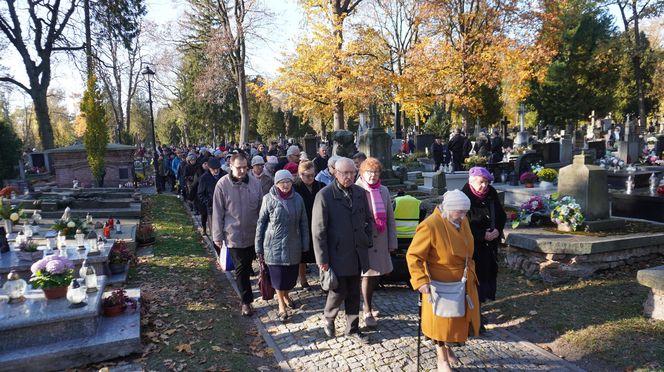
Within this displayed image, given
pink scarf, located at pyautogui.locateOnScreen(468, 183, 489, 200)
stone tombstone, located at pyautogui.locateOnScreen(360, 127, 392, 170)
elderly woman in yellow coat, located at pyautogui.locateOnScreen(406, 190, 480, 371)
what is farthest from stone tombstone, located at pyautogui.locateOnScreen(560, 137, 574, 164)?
elderly woman in yellow coat, located at pyautogui.locateOnScreen(406, 190, 480, 371)

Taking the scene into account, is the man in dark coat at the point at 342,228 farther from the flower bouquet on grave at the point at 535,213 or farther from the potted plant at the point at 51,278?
the flower bouquet on grave at the point at 535,213

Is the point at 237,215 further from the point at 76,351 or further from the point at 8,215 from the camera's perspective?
the point at 8,215

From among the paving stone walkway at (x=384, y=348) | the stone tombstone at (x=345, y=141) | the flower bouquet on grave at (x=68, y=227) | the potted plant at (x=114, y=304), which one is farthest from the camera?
the stone tombstone at (x=345, y=141)

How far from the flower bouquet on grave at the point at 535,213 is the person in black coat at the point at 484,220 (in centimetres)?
264

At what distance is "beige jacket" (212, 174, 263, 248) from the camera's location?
17.8 feet

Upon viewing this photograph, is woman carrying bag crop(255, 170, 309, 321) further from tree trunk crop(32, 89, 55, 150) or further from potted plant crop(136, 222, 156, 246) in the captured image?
tree trunk crop(32, 89, 55, 150)

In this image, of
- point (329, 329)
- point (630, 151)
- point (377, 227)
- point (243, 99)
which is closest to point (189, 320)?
point (329, 329)

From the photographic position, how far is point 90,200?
1155 cm

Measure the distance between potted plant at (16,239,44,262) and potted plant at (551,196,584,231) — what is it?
7885 mm

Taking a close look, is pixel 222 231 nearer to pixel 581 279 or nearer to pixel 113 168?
pixel 581 279

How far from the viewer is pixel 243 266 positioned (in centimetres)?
551

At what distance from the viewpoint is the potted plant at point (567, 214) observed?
22.1 ft

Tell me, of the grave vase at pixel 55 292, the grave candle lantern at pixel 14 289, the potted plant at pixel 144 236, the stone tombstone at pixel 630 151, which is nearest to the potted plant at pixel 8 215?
the potted plant at pixel 144 236

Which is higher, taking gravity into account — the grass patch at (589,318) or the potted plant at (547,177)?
the potted plant at (547,177)
